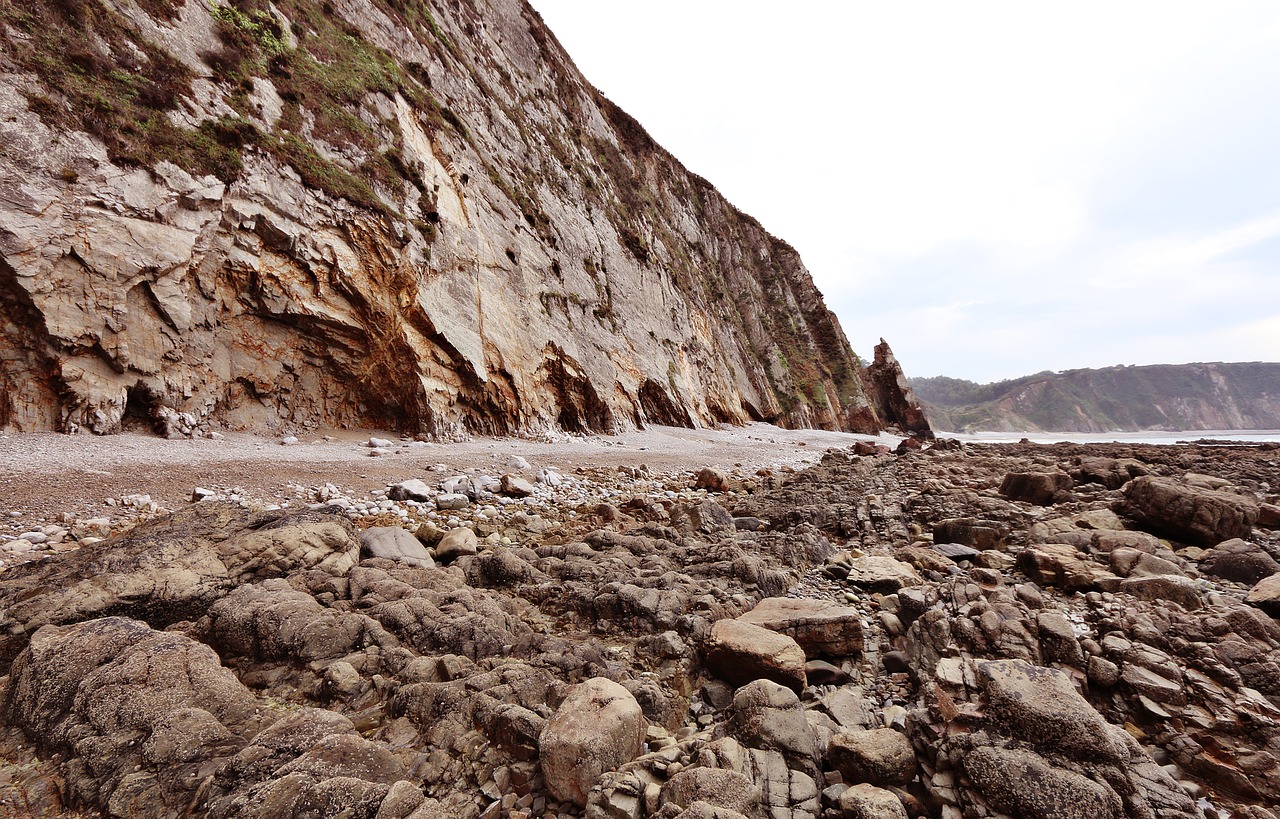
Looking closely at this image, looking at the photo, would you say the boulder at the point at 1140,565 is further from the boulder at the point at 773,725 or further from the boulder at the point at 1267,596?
the boulder at the point at 773,725

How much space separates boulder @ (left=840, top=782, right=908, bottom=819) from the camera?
2.09 meters

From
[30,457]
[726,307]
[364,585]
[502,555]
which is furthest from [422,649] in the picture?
[726,307]

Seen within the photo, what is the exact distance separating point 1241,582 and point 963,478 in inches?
298

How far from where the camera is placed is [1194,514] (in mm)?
6023

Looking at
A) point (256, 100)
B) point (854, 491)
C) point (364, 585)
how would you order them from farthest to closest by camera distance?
point (256, 100)
point (854, 491)
point (364, 585)

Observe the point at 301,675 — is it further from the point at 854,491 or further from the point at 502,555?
the point at 854,491

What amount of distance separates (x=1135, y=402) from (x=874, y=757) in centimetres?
19033

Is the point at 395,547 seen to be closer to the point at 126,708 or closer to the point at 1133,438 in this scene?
the point at 126,708

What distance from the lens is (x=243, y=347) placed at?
1188 centimetres

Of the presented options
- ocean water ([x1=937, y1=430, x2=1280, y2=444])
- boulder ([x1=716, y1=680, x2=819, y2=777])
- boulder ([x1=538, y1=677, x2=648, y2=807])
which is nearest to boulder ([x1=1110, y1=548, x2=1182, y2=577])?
boulder ([x1=716, y1=680, x2=819, y2=777])

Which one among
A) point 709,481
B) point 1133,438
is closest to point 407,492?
point 709,481

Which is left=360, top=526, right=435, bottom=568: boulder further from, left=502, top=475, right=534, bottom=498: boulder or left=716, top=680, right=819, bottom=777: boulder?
left=716, top=680, right=819, bottom=777: boulder

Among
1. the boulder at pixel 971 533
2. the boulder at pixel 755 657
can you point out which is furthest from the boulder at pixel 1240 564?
the boulder at pixel 755 657

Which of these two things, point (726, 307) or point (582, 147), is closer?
point (582, 147)
